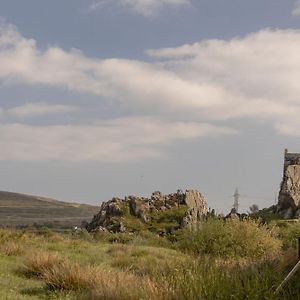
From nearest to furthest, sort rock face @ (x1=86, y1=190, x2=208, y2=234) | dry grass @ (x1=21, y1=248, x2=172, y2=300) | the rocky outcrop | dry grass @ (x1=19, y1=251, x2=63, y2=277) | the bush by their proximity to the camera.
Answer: dry grass @ (x1=21, y1=248, x2=172, y2=300)
dry grass @ (x1=19, y1=251, x2=63, y2=277)
the bush
rock face @ (x1=86, y1=190, x2=208, y2=234)
the rocky outcrop

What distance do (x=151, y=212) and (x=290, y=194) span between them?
21.6m

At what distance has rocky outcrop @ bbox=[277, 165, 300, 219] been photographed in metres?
78.1

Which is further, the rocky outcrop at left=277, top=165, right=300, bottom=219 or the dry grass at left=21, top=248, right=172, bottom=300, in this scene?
the rocky outcrop at left=277, top=165, right=300, bottom=219

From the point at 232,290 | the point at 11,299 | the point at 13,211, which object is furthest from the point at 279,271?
the point at 13,211

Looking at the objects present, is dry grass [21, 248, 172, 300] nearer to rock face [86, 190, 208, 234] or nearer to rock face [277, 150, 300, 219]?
rock face [86, 190, 208, 234]

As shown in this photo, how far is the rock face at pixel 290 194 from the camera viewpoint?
257 ft

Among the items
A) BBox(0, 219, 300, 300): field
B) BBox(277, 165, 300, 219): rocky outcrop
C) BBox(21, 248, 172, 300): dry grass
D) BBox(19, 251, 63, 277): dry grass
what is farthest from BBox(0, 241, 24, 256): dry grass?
BBox(277, 165, 300, 219): rocky outcrop

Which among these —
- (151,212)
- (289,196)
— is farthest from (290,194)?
(151,212)

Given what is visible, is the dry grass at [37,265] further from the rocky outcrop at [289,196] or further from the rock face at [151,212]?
the rocky outcrop at [289,196]

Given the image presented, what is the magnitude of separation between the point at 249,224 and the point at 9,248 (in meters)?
14.9

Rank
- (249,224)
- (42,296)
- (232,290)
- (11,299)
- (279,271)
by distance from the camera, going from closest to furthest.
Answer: (232,290)
(279,271)
(11,299)
(42,296)
(249,224)

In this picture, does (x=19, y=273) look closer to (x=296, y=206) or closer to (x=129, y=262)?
(x=129, y=262)

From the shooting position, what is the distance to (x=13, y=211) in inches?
6363

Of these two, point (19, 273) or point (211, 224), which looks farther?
point (211, 224)
